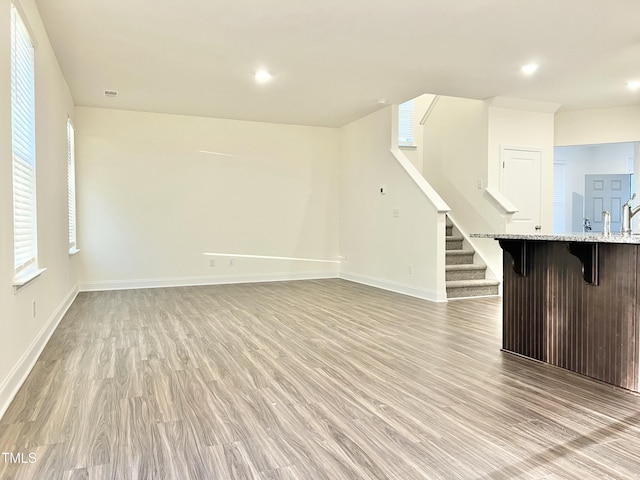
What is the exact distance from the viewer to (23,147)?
313cm

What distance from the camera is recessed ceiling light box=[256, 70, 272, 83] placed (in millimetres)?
4895

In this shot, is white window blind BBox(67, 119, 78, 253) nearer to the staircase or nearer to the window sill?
the window sill

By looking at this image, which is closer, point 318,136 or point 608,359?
point 608,359

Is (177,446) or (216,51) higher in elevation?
(216,51)

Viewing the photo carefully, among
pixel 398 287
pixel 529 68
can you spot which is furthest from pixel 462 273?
pixel 529 68

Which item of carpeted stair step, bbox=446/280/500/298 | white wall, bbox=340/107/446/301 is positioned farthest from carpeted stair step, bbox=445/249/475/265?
white wall, bbox=340/107/446/301

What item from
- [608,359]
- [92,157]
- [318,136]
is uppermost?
[318,136]

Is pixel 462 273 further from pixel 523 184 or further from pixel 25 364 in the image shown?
pixel 25 364

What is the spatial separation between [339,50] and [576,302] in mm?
2993

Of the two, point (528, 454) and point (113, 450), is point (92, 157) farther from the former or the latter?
point (528, 454)

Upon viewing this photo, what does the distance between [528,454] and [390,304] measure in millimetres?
3494

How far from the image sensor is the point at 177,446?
2.00 meters

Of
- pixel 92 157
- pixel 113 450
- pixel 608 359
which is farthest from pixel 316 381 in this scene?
pixel 92 157

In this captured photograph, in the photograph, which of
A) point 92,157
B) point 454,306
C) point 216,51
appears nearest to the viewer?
point 216,51
